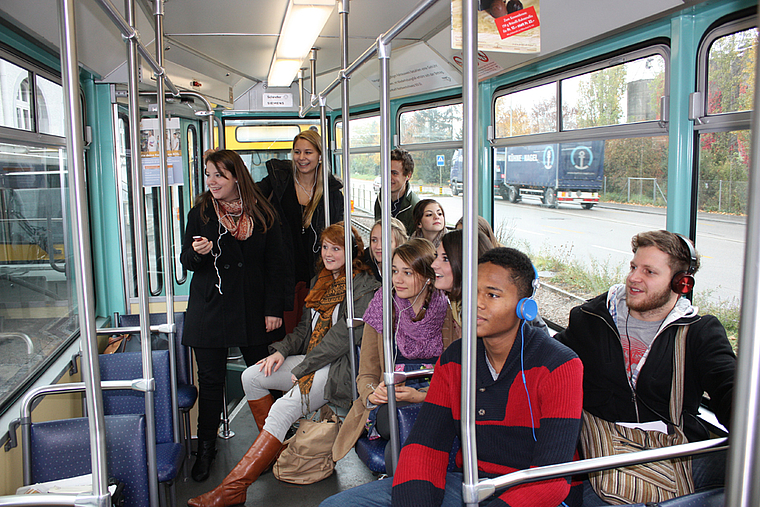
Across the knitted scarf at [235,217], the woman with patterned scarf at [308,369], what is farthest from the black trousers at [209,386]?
the knitted scarf at [235,217]

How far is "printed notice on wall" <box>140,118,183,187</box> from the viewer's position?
10.7 feet

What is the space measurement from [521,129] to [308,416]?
2185 millimetres

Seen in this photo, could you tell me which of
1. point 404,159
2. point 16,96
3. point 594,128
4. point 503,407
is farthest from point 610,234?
point 16,96

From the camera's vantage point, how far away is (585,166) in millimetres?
2947

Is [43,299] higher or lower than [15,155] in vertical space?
lower

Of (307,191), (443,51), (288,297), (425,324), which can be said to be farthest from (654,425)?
(443,51)

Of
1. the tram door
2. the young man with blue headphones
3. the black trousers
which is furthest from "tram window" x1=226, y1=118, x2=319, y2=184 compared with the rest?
the young man with blue headphones

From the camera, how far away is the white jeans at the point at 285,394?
2791 millimetres

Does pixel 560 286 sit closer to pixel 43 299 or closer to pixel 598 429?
pixel 598 429

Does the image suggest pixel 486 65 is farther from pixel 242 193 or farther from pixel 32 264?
pixel 32 264

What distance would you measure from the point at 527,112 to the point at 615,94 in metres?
0.82

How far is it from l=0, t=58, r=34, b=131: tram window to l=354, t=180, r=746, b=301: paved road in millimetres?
2779

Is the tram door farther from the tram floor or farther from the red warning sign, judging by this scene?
the red warning sign

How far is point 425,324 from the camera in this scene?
2498 millimetres
